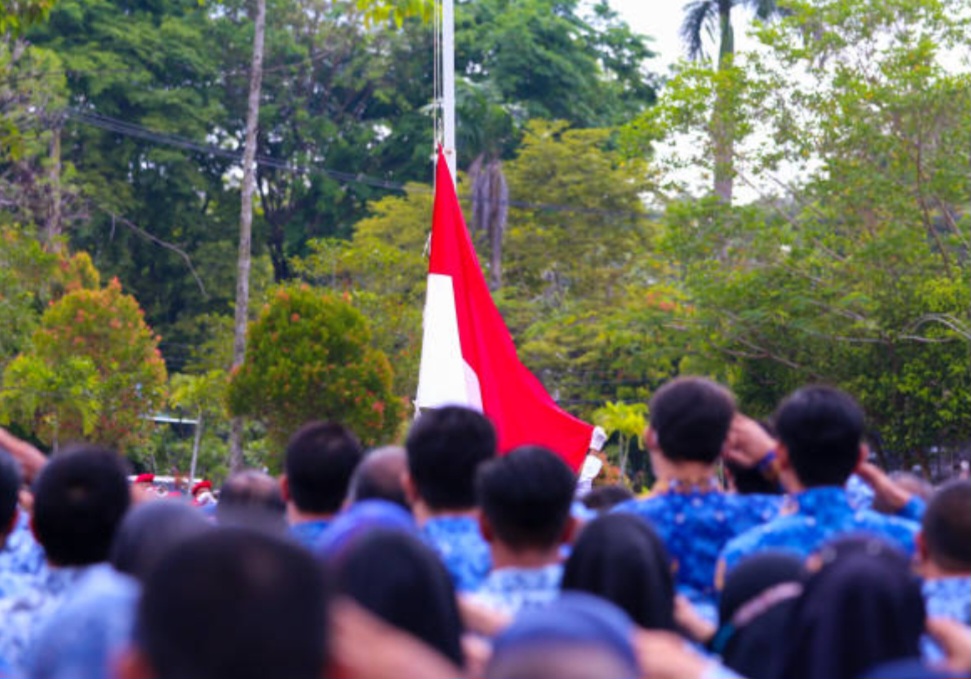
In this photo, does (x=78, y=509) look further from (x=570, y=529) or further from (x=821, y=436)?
(x=821, y=436)

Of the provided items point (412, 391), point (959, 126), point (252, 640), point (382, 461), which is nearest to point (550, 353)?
point (412, 391)

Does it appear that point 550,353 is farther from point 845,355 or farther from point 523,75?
point 845,355

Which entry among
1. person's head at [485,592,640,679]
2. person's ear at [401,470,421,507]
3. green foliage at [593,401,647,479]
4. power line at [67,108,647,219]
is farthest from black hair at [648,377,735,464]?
power line at [67,108,647,219]

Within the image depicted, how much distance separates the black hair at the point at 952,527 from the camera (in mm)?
3611

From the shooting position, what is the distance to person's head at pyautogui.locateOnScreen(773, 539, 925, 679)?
2.91 metres

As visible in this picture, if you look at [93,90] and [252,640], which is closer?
[252,640]

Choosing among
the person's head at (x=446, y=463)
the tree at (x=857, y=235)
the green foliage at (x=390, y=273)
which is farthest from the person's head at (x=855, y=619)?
the green foliage at (x=390, y=273)

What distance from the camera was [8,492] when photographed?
4.09 meters

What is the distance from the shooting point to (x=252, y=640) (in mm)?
1928

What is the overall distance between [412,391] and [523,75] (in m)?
13.1

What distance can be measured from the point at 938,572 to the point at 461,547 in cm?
118

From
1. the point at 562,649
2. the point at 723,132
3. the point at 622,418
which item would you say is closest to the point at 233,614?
the point at 562,649

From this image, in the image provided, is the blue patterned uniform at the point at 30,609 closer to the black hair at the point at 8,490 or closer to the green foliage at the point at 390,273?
the black hair at the point at 8,490

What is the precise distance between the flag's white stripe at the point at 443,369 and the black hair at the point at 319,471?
4610 mm
